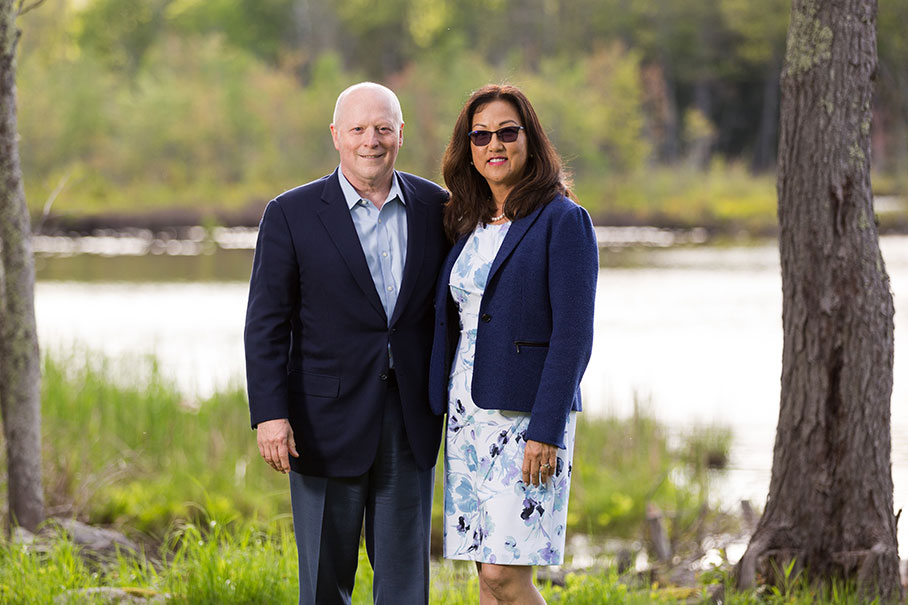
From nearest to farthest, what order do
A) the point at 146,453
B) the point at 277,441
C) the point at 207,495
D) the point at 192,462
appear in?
the point at 277,441
the point at 207,495
the point at 192,462
the point at 146,453

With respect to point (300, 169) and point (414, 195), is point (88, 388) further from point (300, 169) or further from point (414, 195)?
point (300, 169)

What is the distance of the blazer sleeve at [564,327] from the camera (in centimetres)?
306

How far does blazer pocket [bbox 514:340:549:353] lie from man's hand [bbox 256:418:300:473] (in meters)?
0.72

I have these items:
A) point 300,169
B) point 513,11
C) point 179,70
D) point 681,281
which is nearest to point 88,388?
point 681,281

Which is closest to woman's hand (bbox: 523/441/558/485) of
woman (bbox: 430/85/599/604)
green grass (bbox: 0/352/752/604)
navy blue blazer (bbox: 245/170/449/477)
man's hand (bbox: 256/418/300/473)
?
woman (bbox: 430/85/599/604)

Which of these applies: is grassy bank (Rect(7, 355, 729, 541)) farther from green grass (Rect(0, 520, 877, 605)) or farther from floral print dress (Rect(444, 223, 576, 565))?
floral print dress (Rect(444, 223, 576, 565))

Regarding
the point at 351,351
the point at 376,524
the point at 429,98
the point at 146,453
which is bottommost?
the point at 146,453

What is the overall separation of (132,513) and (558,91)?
31.1 meters

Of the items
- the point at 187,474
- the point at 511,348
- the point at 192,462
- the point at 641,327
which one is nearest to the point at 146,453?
the point at 192,462

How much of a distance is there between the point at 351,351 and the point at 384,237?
14.2 inches

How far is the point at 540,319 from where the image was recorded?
3174 millimetres

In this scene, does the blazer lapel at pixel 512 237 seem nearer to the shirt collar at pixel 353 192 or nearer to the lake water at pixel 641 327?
the shirt collar at pixel 353 192

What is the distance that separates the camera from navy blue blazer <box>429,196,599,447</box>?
3070 millimetres

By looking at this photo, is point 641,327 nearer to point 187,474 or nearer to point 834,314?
point 187,474
